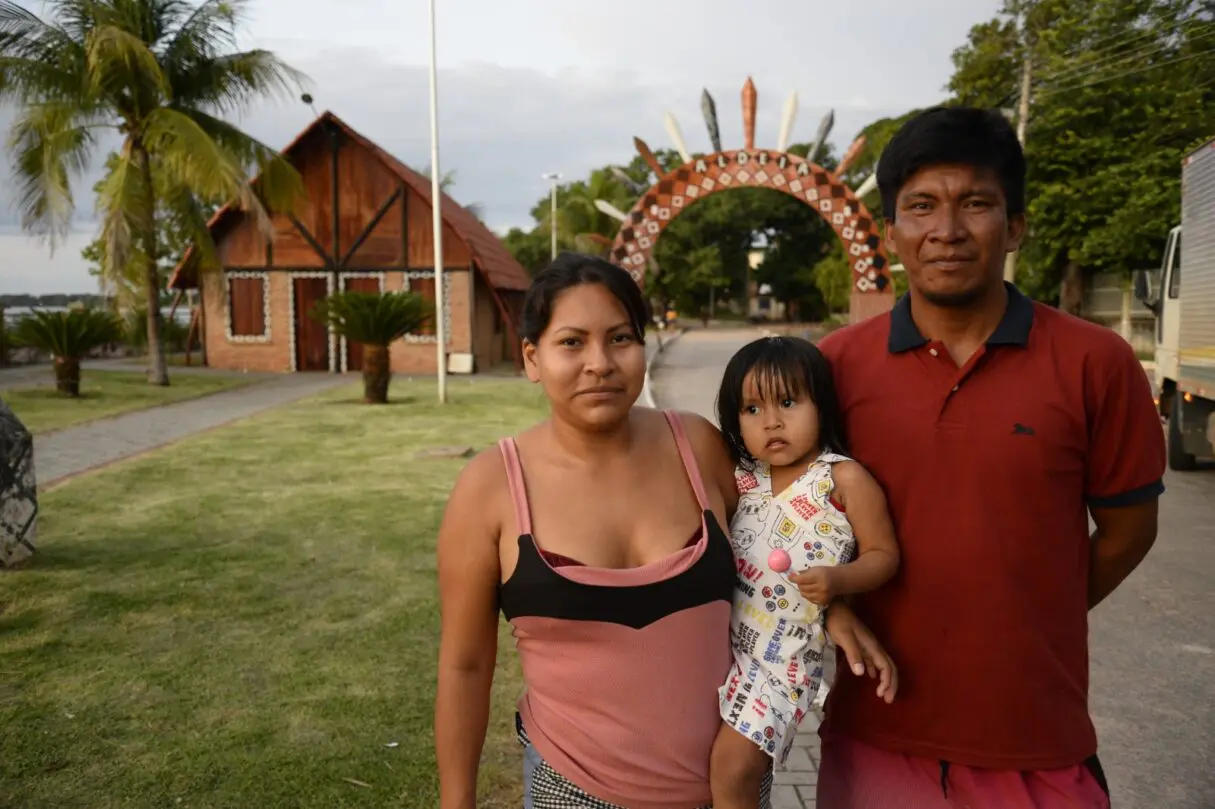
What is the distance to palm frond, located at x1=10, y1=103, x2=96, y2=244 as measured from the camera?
17531 mm

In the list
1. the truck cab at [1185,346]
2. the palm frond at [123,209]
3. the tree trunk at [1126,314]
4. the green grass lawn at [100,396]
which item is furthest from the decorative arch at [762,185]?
the tree trunk at [1126,314]

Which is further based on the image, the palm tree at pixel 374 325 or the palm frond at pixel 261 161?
the palm frond at pixel 261 161

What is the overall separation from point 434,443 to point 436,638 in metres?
7.26

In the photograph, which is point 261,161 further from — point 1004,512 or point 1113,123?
point 1113,123

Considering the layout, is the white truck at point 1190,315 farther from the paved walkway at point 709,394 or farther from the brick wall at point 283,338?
the brick wall at point 283,338

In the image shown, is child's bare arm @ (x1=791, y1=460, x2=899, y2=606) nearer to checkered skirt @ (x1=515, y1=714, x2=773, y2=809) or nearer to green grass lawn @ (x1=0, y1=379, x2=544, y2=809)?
checkered skirt @ (x1=515, y1=714, x2=773, y2=809)

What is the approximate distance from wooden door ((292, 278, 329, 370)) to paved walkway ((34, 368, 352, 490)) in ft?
16.1

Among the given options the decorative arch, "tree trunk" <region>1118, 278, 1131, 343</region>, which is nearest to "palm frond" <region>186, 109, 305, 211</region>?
the decorative arch

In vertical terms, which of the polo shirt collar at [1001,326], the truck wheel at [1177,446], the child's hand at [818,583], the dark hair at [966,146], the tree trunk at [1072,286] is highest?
the tree trunk at [1072,286]

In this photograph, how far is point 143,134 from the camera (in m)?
18.7

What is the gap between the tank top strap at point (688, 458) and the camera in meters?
1.92

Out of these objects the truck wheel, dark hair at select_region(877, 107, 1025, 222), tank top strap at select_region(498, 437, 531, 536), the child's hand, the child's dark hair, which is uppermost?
dark hair at select_region(877, 107, 1025, 222)

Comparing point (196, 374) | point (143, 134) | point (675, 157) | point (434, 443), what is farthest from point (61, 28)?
point (675, 157)

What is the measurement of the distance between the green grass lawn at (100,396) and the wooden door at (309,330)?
2958mm
